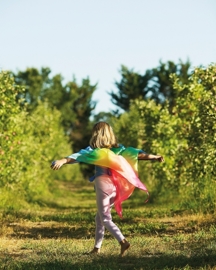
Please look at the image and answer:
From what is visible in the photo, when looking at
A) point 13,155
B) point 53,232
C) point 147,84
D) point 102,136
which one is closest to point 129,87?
point 147,84

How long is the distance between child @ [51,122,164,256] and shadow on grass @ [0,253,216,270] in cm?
62

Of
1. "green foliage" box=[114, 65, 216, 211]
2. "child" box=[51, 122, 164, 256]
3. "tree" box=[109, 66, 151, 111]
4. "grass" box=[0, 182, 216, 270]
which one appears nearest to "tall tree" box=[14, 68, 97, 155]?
"tree" box=[109, 66, 151, 111]

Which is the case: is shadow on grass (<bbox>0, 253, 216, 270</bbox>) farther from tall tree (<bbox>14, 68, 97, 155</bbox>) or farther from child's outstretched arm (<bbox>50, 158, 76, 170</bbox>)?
tall tree (<bbox>14, 68, 97, 155</bbox>)

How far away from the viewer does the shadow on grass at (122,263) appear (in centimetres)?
731

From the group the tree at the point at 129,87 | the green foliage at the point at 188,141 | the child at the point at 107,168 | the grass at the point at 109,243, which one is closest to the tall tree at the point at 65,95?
the tree at the point at 129,87

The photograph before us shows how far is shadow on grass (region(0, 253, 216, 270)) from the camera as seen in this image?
7312 millimetres

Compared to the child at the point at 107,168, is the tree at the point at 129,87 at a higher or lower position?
higher

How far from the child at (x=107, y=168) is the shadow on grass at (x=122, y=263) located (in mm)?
618

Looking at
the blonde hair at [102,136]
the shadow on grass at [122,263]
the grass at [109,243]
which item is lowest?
the shadow on grass at [122,263]

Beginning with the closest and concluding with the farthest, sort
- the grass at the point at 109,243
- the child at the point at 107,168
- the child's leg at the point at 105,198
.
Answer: the grass at the point at 109,243 → the child's leg at the point at 105,198 → the child at the point at 107,168

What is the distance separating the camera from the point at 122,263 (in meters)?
7.80

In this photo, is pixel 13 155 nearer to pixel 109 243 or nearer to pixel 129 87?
pixel 109 243

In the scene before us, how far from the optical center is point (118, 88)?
58812mm

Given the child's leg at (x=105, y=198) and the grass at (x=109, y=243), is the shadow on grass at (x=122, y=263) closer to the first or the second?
the grass at (x=109, y=243)
